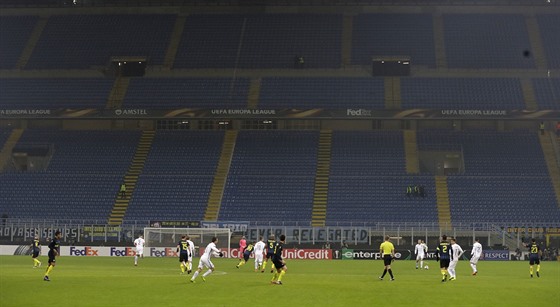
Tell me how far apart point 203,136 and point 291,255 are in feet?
71.3

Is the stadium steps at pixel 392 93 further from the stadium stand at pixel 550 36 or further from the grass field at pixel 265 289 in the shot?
the grass field at pixel 265 289

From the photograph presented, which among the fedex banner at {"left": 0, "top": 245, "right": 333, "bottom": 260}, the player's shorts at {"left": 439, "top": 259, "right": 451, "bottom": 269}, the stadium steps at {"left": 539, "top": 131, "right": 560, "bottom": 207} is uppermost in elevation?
the stadium steps at {"left": 539, "top": 131, "right": 560, "bottom": 207}

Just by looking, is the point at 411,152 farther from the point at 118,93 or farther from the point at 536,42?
the point at 118,93

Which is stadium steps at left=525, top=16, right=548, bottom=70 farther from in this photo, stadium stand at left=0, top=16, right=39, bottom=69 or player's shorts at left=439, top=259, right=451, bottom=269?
stadium stand at left=0, top=16, right=39, bottom=69

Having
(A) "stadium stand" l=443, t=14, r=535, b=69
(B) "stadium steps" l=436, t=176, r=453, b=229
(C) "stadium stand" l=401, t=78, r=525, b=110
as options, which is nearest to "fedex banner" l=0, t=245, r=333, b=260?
(B) "stadium steps" l=436, t=176, r=453, b=229

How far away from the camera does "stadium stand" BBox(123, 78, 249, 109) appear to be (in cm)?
7838

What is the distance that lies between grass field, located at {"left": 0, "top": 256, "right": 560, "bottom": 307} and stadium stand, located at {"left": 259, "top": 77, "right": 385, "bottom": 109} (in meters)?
35.4

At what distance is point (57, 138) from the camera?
81.4m

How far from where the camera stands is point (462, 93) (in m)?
77.5

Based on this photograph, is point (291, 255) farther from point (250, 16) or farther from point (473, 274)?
point (250, 16)

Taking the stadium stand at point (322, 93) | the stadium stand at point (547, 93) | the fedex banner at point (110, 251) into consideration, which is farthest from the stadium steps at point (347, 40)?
the fedex banner at point (110, 251)

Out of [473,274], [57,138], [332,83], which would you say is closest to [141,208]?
[57,138]

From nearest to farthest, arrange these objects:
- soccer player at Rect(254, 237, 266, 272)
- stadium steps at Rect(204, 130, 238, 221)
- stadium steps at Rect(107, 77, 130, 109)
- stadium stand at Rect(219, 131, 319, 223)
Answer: soccer player at Rect(254, 237, 266, 272) → stadium stand at Rect(219, 131, 319, 223) → stadium steps at Rect(204, 130, 238, 221) → stadium steps at Rect(107, 77, 130, 109)

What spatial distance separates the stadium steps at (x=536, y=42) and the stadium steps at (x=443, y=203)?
1652 centimetres
